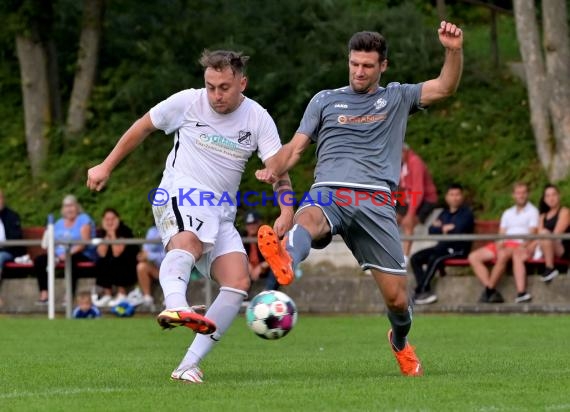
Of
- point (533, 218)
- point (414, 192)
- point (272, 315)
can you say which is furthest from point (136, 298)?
point (272, 315)

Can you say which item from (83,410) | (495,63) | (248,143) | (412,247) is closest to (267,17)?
(495,63)

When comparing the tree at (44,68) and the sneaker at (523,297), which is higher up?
the tree at (44,68)

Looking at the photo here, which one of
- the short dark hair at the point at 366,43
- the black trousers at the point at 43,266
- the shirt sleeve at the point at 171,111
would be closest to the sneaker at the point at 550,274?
the black trousers at the point at 43,266

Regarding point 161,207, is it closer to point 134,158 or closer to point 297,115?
point 297,115

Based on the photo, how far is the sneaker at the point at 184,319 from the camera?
7.88m

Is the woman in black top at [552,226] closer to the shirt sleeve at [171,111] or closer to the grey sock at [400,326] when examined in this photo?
the grey sock at [400,326]

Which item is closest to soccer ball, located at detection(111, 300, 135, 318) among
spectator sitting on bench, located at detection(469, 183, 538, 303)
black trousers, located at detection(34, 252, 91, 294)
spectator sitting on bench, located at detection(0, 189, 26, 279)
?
black trousers, located at detection(34, 252, 91, 294)

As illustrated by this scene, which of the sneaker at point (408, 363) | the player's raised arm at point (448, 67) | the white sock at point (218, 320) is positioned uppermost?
the player's raised arm at point (448, 67)

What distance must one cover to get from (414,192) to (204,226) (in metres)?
10.8

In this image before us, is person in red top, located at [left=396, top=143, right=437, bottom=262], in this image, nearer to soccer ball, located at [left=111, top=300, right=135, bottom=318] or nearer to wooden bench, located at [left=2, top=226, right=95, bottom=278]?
soccer ball, located at [left=111, top=300, right=135, bottom=318]

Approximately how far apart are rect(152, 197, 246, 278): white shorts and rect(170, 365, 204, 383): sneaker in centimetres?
74

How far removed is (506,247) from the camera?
17703 millimetres

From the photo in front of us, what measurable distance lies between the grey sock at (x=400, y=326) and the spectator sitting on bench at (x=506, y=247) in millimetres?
8516

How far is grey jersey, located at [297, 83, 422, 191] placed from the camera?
8.88 metres
